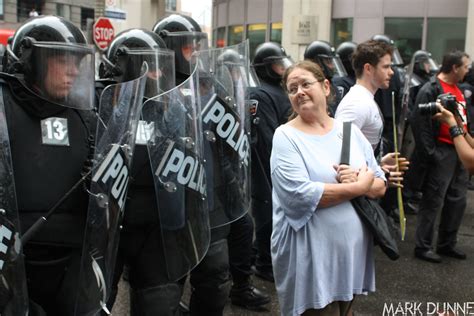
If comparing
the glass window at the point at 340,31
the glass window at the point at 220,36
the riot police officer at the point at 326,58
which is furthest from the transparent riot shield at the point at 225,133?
the glass window at the point at 220,36

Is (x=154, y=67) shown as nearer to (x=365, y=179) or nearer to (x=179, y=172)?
(x=179, y=172)

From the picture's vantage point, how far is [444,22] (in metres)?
17.6

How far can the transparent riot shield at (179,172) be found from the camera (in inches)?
90.3

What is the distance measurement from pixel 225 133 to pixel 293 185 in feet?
1.86

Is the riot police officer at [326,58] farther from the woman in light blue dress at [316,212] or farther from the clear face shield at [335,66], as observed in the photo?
Answer: the woman in light blue dress at [316,212]

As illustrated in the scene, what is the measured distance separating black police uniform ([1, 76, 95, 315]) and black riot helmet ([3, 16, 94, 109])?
0.18 ft

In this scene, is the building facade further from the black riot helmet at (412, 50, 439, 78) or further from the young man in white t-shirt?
the young man in white t-shirt

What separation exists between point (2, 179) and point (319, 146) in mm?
1279

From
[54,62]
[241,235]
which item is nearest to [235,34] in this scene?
[241,235]

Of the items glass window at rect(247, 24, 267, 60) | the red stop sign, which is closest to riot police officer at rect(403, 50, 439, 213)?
the red stop sign

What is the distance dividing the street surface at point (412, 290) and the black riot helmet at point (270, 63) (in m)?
1.56

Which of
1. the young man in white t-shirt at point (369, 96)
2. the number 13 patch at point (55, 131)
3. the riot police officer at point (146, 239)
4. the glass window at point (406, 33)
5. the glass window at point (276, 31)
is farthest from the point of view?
the glass window at point (276, 31)

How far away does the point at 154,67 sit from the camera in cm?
260

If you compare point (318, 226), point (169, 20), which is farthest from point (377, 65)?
point (318, 226)
